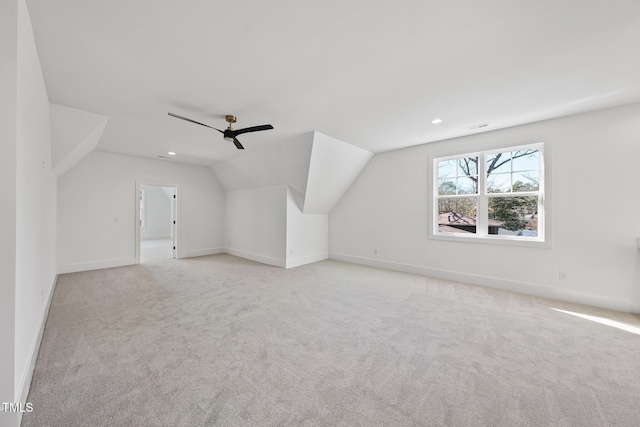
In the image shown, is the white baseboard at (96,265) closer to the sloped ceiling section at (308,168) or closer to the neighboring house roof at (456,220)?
the sloped ceiling section at (308,168)

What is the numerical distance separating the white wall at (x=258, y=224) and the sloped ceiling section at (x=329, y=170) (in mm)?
659

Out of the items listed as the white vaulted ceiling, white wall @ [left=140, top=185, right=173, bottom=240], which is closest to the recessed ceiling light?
the white vaulted ceiling

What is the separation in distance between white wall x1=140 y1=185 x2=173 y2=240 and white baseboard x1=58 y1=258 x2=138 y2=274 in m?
4.90

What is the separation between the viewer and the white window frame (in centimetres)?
346

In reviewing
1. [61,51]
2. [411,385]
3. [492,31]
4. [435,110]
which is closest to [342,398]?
[411,385]

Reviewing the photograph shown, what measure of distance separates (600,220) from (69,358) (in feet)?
19.5

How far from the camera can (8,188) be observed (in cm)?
137

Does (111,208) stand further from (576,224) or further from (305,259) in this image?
(576,224)

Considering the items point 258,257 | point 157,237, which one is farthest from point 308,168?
point 157,237

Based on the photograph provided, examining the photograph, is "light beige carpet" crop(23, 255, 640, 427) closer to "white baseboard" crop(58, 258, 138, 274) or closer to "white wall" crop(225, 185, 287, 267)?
"white baseboard" crop(58, 258, 138, 274)

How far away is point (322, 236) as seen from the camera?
6.08m

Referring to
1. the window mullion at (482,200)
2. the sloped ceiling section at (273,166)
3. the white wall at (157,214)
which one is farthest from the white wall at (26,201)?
the white wall at (157,214)

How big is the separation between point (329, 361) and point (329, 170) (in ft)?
11.6

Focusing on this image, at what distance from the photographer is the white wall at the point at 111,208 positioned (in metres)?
4.63
